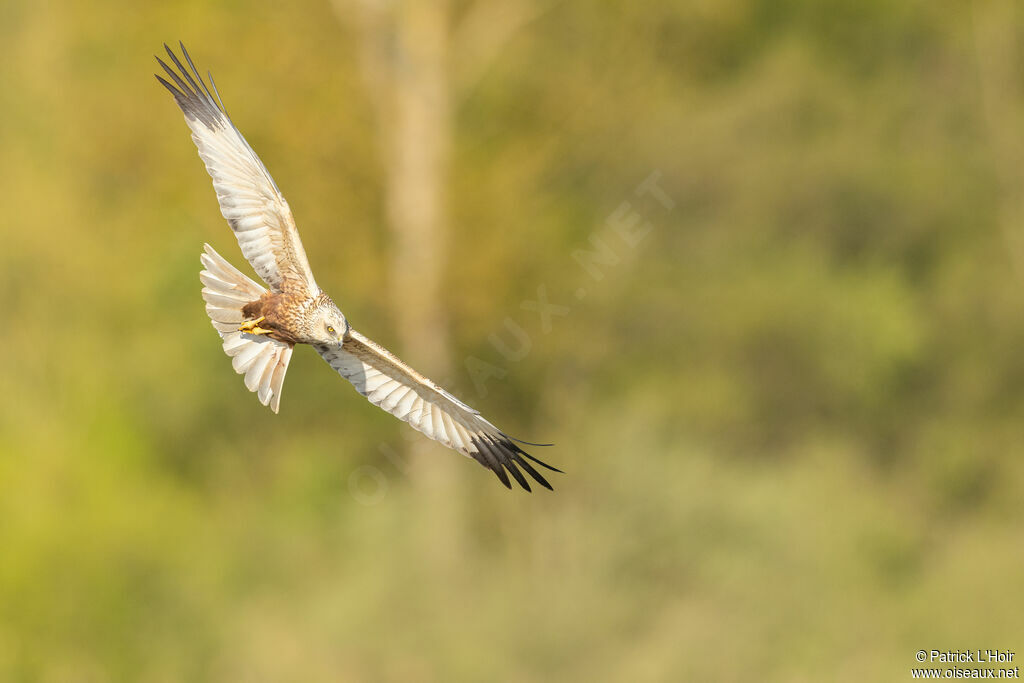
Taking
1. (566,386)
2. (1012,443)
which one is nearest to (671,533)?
(566,386)

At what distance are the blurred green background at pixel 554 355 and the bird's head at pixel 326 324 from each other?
6577mm

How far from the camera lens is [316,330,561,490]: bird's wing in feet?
19.5

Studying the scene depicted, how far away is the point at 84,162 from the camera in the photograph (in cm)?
1712

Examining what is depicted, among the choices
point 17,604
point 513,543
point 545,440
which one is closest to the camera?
point 513,543

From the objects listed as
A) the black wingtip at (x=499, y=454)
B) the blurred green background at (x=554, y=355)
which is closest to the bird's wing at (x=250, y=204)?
the black wingtip at (x=499, y=454)

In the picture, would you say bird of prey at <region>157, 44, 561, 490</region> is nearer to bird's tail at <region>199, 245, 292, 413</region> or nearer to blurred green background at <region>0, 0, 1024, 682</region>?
bird's tail at <region>199, 245, 292, 413</region>

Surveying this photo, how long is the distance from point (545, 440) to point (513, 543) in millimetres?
1521

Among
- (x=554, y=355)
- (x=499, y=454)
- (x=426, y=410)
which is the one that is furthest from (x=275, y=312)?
(x=554, y=355)

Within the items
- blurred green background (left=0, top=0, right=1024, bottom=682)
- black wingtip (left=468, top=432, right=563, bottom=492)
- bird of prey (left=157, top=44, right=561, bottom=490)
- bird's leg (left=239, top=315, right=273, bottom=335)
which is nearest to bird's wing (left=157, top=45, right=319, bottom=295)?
bird of prey (left=157, top=44, right=561, bottom=490)

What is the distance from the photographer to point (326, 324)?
5438 millimetres

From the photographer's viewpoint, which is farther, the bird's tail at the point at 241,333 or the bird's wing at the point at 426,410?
the bird's wing at the point at 426,410

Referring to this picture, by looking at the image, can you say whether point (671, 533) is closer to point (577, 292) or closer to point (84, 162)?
point (577, 292)

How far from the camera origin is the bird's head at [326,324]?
17.8ft

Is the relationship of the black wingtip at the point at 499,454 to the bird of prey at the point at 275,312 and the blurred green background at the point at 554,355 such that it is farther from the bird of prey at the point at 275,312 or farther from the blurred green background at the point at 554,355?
the blurred green background at the point at 554,355
